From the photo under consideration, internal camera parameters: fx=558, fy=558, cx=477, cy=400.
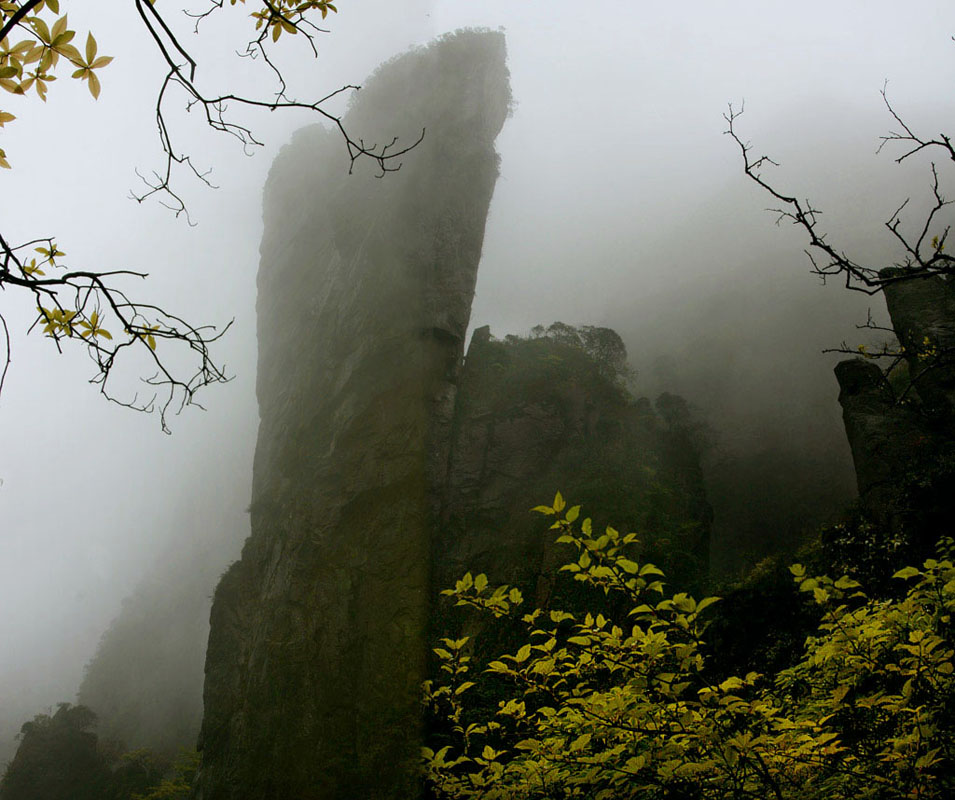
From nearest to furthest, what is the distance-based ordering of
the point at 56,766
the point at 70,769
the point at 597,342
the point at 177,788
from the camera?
the point at 177,788 < the point at 597,342 < the point at 56,766 < the point at 70,769

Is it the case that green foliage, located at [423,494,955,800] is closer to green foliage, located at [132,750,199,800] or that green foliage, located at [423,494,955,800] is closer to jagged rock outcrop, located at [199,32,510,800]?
jagged rock outcrop, located at [199,32,510,800]

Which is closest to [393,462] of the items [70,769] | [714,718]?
[714,718]

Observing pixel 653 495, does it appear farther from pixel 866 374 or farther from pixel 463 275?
pixel 463 275

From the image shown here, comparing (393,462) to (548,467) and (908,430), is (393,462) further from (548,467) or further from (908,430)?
(908,430)

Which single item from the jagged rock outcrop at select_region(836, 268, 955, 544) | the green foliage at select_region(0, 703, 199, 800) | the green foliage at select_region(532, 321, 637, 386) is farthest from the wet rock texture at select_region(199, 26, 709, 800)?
the green foliage at select_region(0, 703, 199, 800)

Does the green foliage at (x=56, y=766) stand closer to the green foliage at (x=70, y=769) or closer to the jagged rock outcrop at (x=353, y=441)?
the green foliage at (x=70, y=769)

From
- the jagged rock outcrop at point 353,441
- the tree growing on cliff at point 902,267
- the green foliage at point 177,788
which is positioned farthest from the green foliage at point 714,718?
the green foliage at point 177,788

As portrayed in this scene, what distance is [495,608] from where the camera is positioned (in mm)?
2219

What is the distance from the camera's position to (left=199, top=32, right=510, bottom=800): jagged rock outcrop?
11.5 m

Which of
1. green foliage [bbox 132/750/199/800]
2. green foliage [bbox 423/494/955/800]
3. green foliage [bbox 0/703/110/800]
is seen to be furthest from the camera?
green foliage [bbox 0/703/110/800]

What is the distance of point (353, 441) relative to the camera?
576 inches

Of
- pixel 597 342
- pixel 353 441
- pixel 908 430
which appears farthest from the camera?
pixel 597 342

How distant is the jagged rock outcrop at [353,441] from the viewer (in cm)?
1155

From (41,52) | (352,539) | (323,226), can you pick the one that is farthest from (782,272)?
(41,52)
